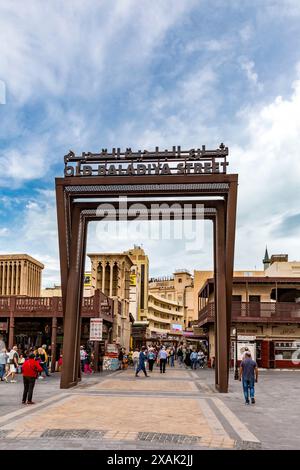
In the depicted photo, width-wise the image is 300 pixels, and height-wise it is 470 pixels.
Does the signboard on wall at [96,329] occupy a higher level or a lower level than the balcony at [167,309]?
lower

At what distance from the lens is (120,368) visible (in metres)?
35.7

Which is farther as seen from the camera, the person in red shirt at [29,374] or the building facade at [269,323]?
the building facade at [269,323]

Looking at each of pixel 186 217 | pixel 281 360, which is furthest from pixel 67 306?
pixel 281 360

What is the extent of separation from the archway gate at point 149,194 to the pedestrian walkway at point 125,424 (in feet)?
10.6

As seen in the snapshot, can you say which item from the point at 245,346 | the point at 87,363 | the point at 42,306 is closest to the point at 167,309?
the point at 42,306

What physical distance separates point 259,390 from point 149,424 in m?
10.7

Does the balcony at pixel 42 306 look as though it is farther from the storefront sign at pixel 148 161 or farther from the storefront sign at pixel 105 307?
the storefront sign at pixel 148 161

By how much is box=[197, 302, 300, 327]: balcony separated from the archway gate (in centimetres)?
1820

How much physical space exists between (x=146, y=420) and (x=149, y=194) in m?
9.85

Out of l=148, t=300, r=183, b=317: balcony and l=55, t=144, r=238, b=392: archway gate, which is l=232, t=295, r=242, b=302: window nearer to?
l=55, t=144, r=238, b=392: archway gate

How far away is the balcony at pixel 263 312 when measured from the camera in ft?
127

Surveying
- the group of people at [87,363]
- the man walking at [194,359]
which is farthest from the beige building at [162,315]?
the group of people at [87,363]

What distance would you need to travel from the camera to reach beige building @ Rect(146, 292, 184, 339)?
97.0m

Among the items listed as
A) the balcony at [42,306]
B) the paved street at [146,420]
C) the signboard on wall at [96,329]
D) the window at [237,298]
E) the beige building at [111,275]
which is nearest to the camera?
the paved street at [146,420]
